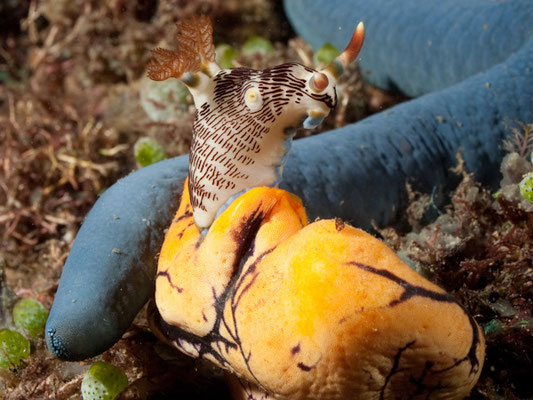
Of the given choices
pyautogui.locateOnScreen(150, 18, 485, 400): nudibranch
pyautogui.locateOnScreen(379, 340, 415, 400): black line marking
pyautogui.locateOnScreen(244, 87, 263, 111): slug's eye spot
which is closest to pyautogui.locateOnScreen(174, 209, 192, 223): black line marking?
pyautogui.locateOnScreen(150, 18, 485, 400): nudibranch

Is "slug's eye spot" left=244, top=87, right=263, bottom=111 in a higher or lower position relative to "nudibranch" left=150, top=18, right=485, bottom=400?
higher

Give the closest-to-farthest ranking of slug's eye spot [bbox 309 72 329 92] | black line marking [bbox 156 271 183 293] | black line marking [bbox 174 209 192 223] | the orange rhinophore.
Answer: the orange rhinophore < slug's eye spot [bbox 309 72 329 92] < black line marking [bbox 156 271 183 293] < black line marking [bbox 174 209 192 223]

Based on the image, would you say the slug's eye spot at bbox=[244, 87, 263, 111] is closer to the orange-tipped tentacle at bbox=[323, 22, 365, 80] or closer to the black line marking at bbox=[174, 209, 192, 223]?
the orange-tipped tentacle at bbox=[323, 22, 365, 80]

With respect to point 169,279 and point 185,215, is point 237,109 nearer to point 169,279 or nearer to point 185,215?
point 185,215

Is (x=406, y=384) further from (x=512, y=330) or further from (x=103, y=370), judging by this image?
(x=103, y=370)

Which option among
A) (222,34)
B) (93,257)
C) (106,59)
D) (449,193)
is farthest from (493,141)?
(106,59)

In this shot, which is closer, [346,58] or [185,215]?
[346,58]

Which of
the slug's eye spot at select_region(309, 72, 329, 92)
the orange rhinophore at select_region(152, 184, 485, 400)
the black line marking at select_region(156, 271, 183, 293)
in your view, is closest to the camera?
the orange rhinophore at select_region(152, 184, 485, 400)

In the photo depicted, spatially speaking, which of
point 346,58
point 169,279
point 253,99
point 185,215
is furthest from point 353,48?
point 169,279
